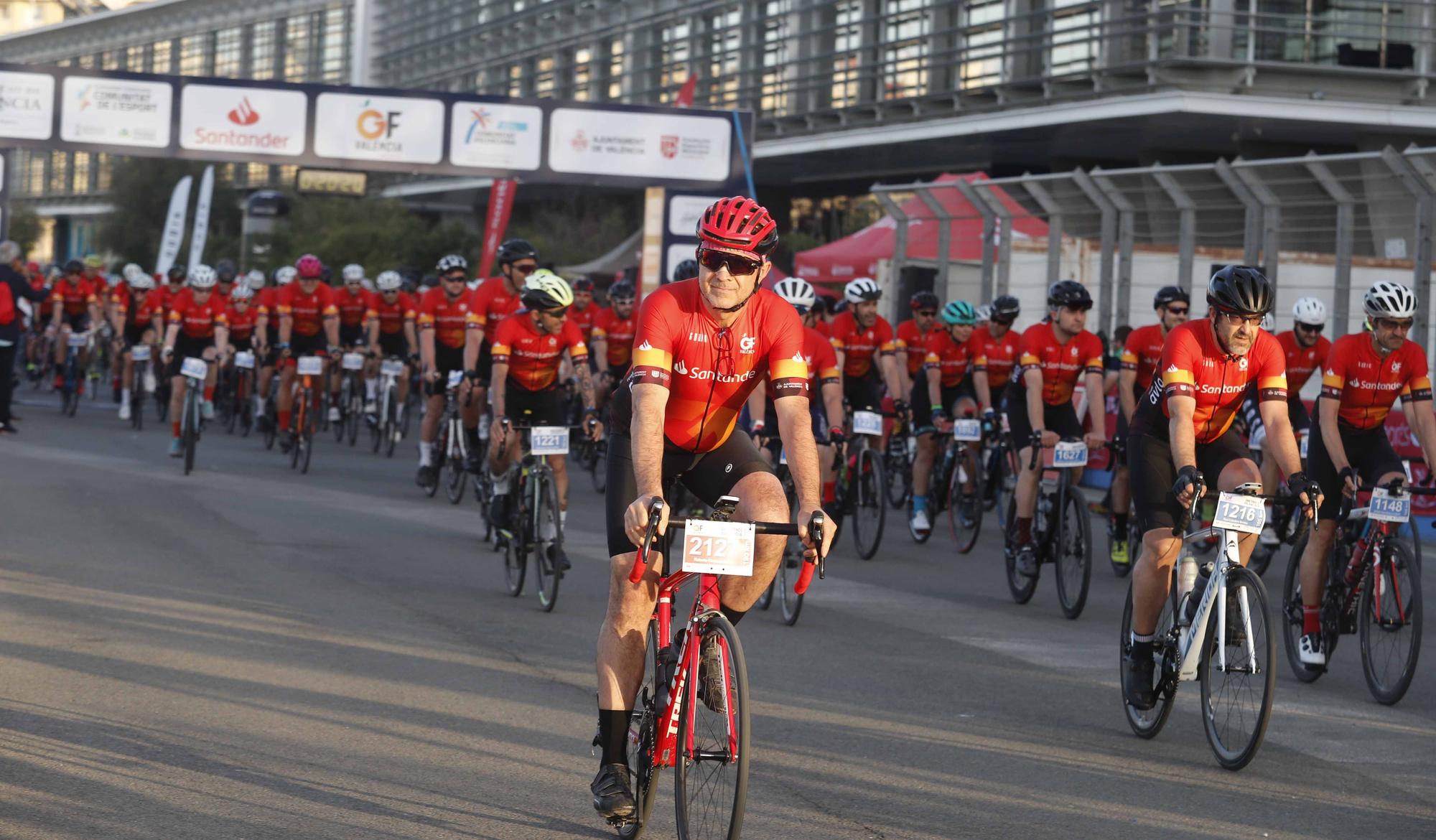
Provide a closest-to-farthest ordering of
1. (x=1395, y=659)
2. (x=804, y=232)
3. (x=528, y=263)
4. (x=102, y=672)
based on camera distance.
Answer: (x=102, y=672) < (x=1395, y=659) < (x=528, y=263) < (x=804, y=232)

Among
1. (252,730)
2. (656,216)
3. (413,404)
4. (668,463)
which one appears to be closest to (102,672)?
(252,730)

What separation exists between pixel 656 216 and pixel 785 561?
17.5m

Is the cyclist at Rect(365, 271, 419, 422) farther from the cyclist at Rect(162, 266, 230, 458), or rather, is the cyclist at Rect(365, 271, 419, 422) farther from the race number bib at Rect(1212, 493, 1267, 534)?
the race number bib at Rect(1212, 493, 1267, 534)

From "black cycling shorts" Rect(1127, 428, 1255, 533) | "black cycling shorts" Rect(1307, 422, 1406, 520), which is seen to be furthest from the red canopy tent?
"black cycling shorts" Rect(1127, 428, 1255, 533)

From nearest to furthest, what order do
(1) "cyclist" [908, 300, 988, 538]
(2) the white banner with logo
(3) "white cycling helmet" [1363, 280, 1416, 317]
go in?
Result: (3) "white cycling helmet" [1363, 280, 1416, 317] < (1) "cyclist" [908, 300, 988, 538] < (2) the white banner with logo

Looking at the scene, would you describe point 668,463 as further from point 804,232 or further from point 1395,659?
point 804,232

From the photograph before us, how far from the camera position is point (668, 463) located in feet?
19.4

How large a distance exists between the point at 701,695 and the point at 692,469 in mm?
887

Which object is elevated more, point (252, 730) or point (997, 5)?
point (997, 5)

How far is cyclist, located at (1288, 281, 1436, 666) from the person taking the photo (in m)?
9.11

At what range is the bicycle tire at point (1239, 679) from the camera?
6.89 meters

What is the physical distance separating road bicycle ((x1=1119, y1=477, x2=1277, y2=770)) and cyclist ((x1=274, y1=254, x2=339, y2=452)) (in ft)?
45.2

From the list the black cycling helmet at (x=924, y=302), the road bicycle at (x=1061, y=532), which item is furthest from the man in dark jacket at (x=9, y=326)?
the road bicycle at (x=1061, y=532)

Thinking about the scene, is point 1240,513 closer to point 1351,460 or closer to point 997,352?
point 1351,460
